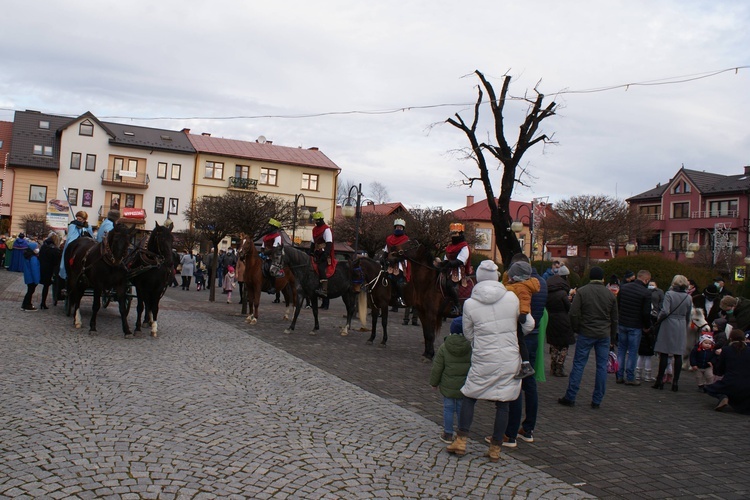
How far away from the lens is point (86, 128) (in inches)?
2267

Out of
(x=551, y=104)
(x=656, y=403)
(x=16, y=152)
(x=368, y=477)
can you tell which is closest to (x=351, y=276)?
(x=656, y=403)

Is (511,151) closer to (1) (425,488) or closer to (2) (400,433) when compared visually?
(2) (400,433)

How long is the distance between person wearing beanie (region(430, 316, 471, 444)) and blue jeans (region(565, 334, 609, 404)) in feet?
9.96

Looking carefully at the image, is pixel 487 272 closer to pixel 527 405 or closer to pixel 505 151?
pixel 527 405

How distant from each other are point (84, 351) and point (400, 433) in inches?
231

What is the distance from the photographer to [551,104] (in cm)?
2262

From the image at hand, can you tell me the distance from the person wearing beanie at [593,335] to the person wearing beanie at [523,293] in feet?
7.35

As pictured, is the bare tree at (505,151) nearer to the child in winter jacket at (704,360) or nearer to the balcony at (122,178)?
the child in winter jacket at (704,360)

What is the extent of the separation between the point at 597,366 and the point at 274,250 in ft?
27.2

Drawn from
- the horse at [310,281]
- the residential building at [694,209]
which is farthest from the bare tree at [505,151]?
the residential building at [694,209]

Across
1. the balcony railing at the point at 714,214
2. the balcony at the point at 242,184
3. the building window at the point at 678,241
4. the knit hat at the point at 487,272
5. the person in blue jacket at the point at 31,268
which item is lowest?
the person in blue jacket at the point at 31,268

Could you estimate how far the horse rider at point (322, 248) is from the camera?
14875mm

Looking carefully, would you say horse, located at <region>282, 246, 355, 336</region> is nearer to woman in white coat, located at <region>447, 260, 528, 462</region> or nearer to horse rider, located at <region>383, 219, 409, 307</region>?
horse rider, located at <region>383, 219, 409, 307</region>

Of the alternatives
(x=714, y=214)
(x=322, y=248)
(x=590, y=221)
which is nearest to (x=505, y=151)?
(x=322, y=248)
